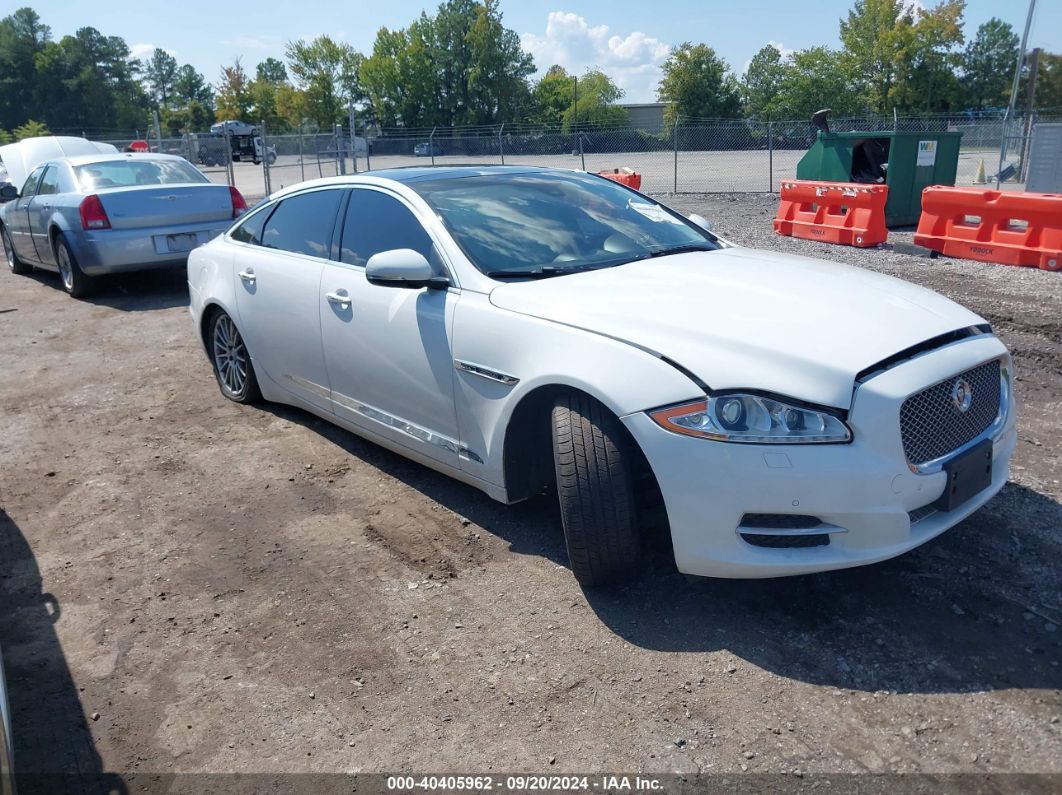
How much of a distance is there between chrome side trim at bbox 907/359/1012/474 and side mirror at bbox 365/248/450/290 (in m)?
2.06

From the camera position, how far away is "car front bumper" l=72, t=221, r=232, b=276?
29.7 ft

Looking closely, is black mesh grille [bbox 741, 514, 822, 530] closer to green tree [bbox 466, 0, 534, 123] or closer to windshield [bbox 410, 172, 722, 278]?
windshield [bbox 410, 172, 722, 278]

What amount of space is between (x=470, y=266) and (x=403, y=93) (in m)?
79.3

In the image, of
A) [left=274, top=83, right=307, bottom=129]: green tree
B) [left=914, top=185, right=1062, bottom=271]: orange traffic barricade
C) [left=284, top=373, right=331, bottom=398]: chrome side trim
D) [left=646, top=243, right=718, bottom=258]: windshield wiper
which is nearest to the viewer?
[left=646, top=243, right=718, bottom=258]: windshield wiper

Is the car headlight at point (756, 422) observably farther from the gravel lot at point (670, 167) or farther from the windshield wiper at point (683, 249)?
the gravel lot at point (670, 167)

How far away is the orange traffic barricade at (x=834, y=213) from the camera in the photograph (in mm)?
11414

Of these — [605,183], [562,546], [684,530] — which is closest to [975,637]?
[684,530]

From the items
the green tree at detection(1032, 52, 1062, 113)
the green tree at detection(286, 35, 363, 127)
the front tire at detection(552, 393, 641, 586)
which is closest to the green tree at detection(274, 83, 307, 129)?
the green tree at detection(286, 35, 363, 127)

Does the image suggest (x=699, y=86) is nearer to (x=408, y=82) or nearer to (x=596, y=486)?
(x=408, y=82)

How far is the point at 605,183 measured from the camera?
4832 mm

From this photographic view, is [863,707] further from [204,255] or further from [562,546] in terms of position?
[204,255]

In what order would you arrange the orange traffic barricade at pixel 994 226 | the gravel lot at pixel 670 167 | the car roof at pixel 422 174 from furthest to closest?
the gravel lot at pixel 670 167
the orange traffic barricade at pixel 994 226
the car roof at pixel 422 174

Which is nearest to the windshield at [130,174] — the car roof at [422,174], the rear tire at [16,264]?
the rear tire at [16,264]

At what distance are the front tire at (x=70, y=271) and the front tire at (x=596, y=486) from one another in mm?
8169
